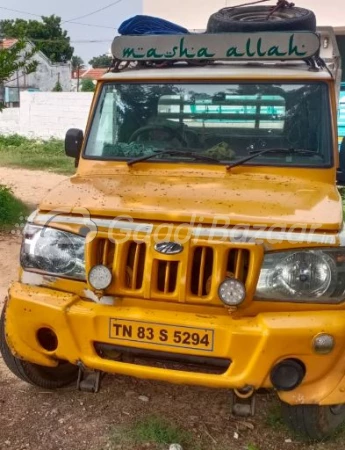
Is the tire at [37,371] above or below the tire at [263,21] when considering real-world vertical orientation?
below

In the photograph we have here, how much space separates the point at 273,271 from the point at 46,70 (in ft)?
132

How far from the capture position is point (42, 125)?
A: 17016 mm

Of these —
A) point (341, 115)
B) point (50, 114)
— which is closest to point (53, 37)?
point (50, 114)

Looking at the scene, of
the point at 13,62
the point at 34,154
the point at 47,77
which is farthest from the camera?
the point at 47,77

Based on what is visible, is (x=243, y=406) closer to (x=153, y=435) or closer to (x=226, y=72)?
(x=153, y=435)

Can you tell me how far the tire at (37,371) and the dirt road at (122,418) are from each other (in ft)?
0.25

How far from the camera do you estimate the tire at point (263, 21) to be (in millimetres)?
4344

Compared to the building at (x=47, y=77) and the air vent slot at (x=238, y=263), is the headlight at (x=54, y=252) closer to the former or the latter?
the air vent slot at (x=238, y=263)

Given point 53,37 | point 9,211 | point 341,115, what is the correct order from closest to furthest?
1. point 9,211
2. point 341,115
3. point 53,37

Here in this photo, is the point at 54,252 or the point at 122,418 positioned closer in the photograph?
the point at 54,252

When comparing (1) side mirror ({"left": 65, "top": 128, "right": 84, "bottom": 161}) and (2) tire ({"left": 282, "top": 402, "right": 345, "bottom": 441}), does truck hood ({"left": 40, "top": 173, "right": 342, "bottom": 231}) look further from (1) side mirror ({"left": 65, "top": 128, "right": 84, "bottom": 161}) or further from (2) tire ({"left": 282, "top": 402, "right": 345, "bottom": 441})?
(2) tire ({"left": 282, "top": 402, "right": 345, "bottom": 441})

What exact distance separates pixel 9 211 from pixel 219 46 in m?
4.86

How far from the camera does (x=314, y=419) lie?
2873 mm

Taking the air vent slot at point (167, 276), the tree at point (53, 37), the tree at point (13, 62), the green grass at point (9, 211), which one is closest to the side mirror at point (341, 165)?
the air vent slot at point (167, 276)
